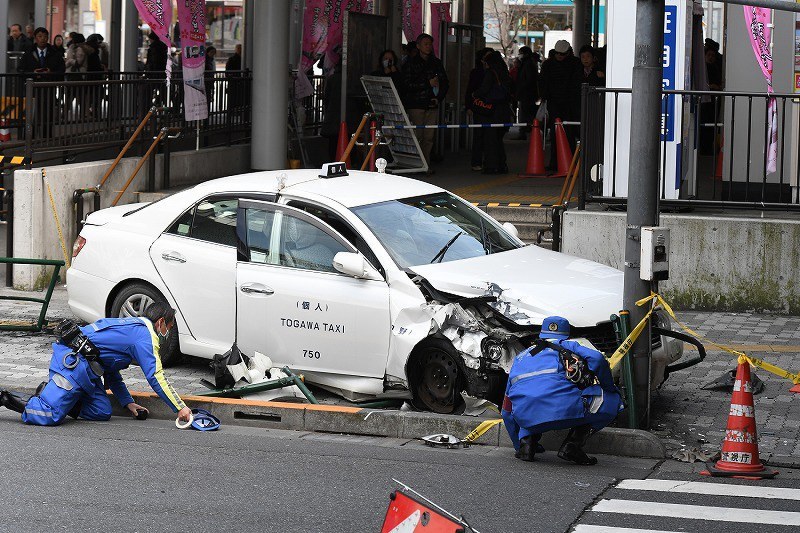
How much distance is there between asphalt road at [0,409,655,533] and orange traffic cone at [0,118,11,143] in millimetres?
9870

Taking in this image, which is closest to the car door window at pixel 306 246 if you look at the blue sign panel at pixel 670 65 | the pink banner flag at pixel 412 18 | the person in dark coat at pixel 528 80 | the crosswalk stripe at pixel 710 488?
the crosswalk stripe at pixel 710 488

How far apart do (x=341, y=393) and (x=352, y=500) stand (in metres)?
2.48

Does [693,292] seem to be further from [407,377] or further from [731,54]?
[407,377]

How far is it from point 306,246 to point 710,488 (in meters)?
3.57

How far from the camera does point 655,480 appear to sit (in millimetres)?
7422

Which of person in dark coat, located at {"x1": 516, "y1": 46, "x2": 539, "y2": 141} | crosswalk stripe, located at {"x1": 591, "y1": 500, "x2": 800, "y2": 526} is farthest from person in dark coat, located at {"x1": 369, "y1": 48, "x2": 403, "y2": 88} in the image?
crosswalk stripe, located at {"x1": 591, "y1": 500, "x2": 800, "y2": 526}

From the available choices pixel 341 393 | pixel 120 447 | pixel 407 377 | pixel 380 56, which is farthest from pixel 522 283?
pixel 380 56

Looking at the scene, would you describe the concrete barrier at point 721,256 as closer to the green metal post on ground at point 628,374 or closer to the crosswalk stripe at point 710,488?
the green metal post on ground at point 628,374

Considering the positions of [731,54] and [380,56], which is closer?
[731,54]

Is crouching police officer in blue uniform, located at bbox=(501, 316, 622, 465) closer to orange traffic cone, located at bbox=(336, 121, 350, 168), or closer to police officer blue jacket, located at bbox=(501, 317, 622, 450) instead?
police officer blue jacket, located at bbox=(501, 317, 622, 450)

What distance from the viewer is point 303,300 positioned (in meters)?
9.11

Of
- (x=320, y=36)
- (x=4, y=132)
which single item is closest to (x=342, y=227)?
(x=4, y=132)

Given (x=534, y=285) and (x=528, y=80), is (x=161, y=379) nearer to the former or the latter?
(x=534, y=285)

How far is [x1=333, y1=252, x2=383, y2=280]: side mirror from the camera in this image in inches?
345
